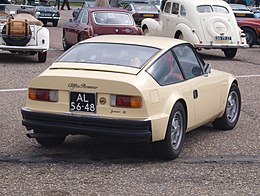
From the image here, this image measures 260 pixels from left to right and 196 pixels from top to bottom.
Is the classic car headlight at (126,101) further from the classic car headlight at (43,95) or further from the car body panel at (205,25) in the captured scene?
the car body panel at (205,25)

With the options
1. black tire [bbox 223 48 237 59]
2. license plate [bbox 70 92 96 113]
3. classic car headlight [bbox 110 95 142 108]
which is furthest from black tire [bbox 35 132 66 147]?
black tire [bbox 223 48 237 59]

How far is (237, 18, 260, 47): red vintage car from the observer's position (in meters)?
23.7

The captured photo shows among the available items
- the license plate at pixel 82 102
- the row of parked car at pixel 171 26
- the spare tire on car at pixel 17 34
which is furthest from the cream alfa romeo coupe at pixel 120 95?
the row of parked car at pixel 171 26

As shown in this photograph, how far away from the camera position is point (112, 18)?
18.2 metres

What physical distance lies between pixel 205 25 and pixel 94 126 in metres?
12.6

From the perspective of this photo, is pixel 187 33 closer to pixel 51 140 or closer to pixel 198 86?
pixel 198 86

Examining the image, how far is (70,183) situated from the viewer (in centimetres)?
606

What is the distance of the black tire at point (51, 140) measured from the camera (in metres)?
7.41

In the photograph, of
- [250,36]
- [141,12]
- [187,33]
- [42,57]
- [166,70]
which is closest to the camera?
[166,70]

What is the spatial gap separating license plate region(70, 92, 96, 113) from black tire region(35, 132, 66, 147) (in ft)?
2.73

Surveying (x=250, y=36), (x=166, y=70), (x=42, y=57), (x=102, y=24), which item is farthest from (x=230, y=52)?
(x=166, y=70)

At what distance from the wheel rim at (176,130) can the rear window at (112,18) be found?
11150 millimetres

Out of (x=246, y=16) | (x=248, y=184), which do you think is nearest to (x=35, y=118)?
(x=248, y=184)

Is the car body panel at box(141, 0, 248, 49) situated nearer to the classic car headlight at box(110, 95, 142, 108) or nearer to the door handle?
the door handle
